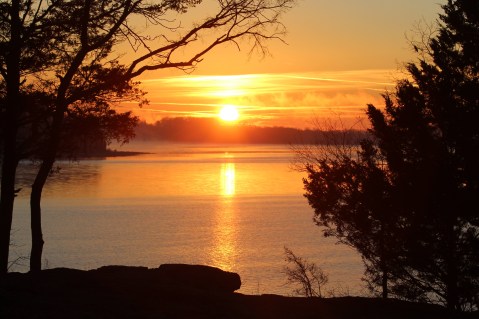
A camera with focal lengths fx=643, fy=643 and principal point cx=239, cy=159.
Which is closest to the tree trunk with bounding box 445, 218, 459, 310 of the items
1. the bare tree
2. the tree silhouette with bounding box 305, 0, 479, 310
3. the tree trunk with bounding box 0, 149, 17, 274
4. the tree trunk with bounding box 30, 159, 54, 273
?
the tree silhouette with bounding box 305, 0, 479, 310

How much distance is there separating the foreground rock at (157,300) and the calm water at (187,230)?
62.0ft

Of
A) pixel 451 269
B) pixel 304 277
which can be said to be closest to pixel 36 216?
pixel 451 269

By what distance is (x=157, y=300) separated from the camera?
38.1 ft

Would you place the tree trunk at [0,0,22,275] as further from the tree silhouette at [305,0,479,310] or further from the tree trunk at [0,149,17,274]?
the tree silhouette at [305,0,479,310]

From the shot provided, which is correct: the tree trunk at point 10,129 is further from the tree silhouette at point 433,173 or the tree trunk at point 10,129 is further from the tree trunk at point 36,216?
the tree silhouette at point 433,173

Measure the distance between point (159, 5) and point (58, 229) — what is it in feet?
190

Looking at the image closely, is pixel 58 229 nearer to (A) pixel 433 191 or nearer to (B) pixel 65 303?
(A) pixel 433 191

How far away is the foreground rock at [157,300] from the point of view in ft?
34.3

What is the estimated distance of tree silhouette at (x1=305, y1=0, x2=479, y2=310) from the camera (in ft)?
85.0

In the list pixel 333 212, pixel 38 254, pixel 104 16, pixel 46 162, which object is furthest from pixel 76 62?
pixel 333 212

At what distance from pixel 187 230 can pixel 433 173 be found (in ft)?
162

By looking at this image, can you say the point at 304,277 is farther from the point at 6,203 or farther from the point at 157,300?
the point at 157,300

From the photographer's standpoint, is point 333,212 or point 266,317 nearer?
point 266,317

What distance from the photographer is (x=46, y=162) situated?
17.2 m
